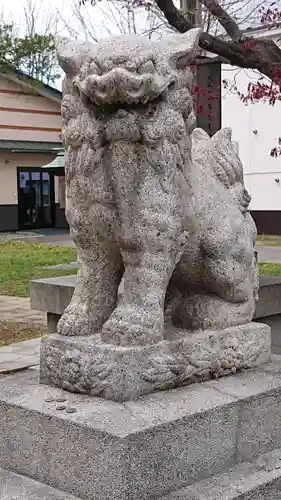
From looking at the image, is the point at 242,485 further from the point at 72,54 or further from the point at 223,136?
the point at 72,54

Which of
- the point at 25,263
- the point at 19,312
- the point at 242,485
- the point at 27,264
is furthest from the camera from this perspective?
the point at 25,263

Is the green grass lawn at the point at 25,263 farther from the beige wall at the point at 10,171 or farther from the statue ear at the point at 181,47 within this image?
the statue ear at the point at 181,47

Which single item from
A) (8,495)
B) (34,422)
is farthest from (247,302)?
(8,495)

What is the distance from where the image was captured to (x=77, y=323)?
102 inches

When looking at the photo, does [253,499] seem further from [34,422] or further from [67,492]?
[34,422]

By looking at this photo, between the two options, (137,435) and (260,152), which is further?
(260,152)

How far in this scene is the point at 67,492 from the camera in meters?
2.28

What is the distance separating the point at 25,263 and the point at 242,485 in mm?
10338

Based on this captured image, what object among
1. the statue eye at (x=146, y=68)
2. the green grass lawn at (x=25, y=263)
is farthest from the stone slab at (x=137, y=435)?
the green grass lawn at (x=25, y=263)

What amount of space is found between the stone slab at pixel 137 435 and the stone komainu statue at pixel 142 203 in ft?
0.81

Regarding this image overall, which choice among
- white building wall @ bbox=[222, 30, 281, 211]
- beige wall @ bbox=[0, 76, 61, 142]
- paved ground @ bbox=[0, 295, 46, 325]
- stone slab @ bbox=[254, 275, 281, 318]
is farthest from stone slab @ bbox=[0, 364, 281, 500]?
beige wall @ bbox=[0, 76, 61, 142]

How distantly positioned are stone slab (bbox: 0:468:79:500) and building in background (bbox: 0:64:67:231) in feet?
61.1

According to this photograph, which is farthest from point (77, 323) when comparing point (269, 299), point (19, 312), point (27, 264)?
point (27, 264)

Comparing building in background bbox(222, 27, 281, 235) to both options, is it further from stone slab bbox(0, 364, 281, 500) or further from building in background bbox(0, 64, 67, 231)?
stone slab bbox(0, 364, 281, 500)
